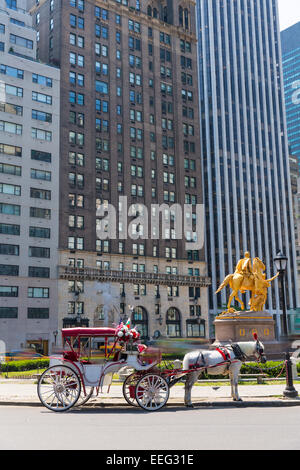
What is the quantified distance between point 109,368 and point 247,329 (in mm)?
19955

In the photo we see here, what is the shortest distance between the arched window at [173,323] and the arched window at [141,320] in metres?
4.01

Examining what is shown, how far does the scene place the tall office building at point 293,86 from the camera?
6594 inches

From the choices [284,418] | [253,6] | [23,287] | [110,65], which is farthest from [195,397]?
[253,6]

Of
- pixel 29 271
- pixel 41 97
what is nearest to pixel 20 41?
pixel 41 97

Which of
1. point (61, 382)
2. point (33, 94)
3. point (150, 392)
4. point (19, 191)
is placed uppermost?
point (33, 94)

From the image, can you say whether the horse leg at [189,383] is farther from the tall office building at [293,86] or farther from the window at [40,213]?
the tall office building at [293,86]

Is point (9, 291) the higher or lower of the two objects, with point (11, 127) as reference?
lower

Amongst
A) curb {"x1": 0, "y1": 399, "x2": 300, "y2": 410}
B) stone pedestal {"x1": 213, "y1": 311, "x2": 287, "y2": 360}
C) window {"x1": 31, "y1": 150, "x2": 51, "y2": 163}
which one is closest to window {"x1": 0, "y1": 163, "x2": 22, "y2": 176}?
window {"x1": 31, "y1": 150, "x2": 51, "y2": 163}

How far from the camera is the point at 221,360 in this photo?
17125 mm

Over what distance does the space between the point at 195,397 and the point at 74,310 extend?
54681mm

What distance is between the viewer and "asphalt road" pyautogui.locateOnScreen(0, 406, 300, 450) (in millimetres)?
10164

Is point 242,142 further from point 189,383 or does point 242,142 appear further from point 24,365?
point 189,383

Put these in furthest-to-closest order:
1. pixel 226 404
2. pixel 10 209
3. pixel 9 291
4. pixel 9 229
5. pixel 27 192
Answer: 1. pixel 27 192
2. pixel 10 209
3. pixel 9 229
4. pixel 9 291
5. pixel 226 404

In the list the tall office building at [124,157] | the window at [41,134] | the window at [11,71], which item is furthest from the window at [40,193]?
the window at [11,71]
